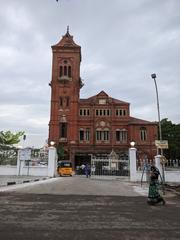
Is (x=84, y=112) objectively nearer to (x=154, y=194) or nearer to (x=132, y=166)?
(x=132, y=166)

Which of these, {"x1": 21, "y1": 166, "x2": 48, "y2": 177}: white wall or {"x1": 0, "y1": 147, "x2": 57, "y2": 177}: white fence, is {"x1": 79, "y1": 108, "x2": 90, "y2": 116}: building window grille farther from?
{"x1": 21, "y1": 166, "x2": 48, "y2": 177}: white wall

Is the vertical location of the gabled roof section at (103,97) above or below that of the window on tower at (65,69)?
below

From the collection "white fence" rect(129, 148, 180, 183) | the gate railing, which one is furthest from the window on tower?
"white fence" rect(129, 148, 180, 183)

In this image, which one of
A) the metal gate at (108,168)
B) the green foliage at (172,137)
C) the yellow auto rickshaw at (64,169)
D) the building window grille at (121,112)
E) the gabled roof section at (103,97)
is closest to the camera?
the metal gate at (108,168)

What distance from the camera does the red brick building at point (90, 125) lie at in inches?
2313

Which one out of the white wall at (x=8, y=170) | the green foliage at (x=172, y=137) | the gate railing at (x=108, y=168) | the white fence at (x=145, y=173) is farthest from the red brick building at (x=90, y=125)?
the white fence at (x=145, y=173)

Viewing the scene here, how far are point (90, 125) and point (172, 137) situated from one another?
900 inches

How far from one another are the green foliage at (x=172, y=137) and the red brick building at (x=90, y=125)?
13716mm

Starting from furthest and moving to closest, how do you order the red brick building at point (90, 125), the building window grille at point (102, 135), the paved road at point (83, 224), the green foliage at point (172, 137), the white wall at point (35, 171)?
the green foliage at point (172, 137) → the building window grille at point (102, 135) → the red brick building at point (90, 125) → the white wall at point (35, 171) → the paved road at point (83, 224)

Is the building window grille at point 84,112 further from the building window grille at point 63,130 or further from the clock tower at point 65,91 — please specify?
Result: the building window grille at point 63,130

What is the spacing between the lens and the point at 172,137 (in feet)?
240

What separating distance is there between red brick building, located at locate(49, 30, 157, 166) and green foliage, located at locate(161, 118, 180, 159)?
13716 millimetres

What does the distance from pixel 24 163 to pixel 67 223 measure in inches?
1073

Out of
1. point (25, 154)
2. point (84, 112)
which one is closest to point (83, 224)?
point (25, 154)
